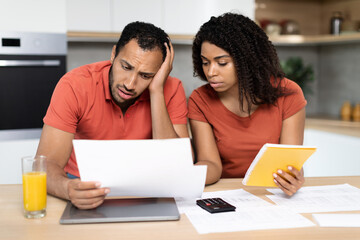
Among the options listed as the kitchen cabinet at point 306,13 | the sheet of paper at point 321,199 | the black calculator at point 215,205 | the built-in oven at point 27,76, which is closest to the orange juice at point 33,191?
the black calculator at point 215,205

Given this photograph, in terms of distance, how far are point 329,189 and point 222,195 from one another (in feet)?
1.31

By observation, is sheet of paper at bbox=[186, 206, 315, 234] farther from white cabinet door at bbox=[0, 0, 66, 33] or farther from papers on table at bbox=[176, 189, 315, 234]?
white cabinet door at bbox=[0, 0, 66, 33]

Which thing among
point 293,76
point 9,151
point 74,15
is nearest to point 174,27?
point 74,15

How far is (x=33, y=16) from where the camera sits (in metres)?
2.73

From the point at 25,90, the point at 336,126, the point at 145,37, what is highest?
the point at 145,37

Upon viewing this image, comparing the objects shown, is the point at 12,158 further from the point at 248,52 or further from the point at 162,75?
the point at 248,52

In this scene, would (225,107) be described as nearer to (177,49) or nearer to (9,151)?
(9,151)

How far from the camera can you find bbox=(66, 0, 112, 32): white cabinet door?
3.06 m

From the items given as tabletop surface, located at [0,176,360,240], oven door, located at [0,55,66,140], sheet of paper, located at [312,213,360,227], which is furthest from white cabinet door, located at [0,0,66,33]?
sheet of paper, located at [312,213,360,227]

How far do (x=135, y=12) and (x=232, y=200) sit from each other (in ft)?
7.43

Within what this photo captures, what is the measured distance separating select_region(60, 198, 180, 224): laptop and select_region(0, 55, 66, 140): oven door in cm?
177

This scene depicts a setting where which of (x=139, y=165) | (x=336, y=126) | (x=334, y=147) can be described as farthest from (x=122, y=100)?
(x=336, y=126)

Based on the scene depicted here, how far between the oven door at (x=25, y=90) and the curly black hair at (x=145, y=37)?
1.27 meters

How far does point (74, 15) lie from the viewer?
307 cm
